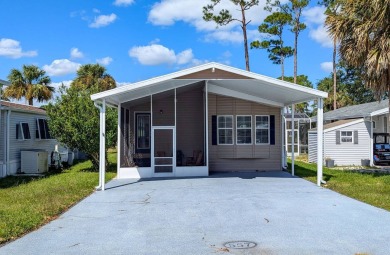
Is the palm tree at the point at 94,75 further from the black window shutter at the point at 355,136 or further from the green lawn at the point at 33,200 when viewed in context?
the black window shutter at the point at 355,136

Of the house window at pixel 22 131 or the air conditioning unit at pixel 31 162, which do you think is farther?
the house window at pixel 22 131

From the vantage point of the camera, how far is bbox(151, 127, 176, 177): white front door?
50.1 feet

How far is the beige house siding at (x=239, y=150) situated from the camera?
17.0 meters

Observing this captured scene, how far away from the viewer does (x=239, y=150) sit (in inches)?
670

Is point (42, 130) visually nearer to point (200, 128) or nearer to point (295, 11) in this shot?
point (200, 128)

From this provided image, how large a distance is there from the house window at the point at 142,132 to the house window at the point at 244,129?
12.2ft

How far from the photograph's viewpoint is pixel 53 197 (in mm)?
10539

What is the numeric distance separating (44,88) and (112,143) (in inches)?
637

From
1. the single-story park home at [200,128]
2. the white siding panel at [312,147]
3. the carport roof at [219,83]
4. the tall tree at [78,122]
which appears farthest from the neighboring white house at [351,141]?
the tall tree at [78,122]

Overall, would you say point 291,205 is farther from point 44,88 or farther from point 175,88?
point 44,88

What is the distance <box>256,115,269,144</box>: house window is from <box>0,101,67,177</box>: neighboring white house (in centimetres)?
1010

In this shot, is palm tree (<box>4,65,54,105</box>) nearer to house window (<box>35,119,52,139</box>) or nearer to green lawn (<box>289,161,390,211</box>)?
house window (<box>35,119,52,139</box>)

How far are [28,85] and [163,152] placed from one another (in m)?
20.6

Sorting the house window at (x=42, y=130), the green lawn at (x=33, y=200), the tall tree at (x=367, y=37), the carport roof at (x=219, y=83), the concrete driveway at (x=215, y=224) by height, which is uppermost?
the tall tree at (x=367, y=37)
